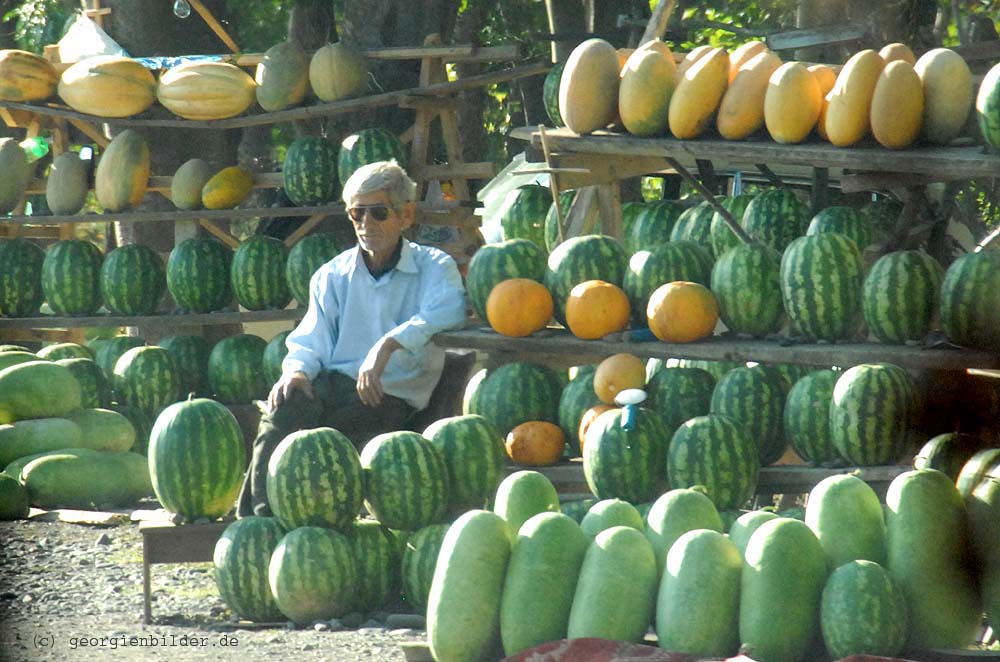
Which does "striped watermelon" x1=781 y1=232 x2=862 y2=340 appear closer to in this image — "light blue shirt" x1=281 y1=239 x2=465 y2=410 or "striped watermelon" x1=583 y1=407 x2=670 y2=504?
"striped watermelon" x1=583 y1=407 x2=670 y2=504

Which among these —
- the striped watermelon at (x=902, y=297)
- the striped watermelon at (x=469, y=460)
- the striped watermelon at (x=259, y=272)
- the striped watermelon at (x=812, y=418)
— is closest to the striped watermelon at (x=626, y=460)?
the striped watermelon at (x=469, y=460)

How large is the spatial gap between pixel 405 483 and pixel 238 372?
3730 mm

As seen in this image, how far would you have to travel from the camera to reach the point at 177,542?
5598mm

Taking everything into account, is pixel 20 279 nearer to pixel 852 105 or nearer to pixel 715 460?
pixel 715 460

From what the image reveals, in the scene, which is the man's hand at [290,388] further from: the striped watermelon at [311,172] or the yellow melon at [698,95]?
the striped watermelon at [311,172]

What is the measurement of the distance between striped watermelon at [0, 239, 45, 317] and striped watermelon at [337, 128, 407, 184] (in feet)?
7.36

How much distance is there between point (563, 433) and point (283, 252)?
10.9 ft

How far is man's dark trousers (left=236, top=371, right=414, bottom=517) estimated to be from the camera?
5.74 metres

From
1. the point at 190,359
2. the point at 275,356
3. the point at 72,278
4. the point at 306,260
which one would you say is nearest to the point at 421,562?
the point at 275,356

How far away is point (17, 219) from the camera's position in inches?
393

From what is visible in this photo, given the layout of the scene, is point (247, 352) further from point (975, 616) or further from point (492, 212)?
point (975, 616)

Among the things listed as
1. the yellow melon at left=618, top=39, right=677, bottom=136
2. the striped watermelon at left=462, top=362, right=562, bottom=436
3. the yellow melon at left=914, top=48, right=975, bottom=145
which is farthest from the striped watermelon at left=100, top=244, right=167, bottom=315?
the yellow melon at left=914, top=48, right=975, bottom=145

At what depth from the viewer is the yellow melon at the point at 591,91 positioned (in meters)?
6.18

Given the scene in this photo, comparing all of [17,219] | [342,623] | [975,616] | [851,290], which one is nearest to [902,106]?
[851,290]
